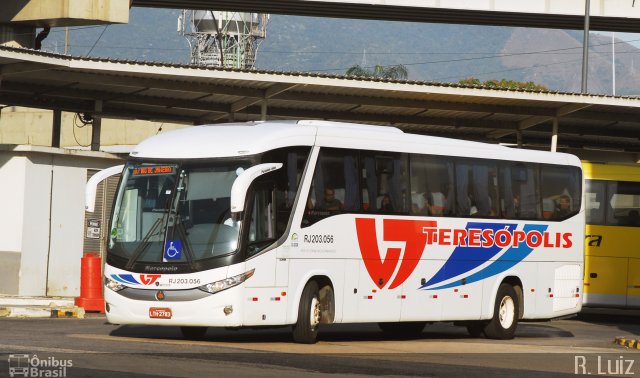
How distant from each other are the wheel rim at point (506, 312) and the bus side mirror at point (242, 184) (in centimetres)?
647

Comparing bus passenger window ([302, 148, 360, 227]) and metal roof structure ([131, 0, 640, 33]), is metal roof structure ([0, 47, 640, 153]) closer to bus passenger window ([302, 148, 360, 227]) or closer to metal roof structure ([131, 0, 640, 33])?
metal roof structure ([131, 0, 640, 33])

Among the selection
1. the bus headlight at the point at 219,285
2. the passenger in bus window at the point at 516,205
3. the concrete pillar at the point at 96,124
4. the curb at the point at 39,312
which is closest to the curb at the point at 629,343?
the passenger in bus window at the point at 516,205

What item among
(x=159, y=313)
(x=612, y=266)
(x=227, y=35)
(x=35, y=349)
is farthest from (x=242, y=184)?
(x=227, y=35)

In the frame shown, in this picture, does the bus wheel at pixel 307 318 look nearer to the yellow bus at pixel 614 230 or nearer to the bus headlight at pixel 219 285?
the bus headlight at pixel 219 285

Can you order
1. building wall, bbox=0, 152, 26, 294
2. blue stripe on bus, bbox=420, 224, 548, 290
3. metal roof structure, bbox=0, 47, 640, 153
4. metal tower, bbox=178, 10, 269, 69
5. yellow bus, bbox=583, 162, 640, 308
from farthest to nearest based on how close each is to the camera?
metal tower, bbox=178, 10, 269, 69
yellow bus, bbox=583, 162, 640, 308
metal roof structure, bbox=0, 47, 640, 153
building wall, bbox=0, 152, 26, 294
blue stripe on bus, bbox=420, 224, 548, 290

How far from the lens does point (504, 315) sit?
76.5 ft

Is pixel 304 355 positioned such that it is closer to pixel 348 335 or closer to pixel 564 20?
pixel 348 335

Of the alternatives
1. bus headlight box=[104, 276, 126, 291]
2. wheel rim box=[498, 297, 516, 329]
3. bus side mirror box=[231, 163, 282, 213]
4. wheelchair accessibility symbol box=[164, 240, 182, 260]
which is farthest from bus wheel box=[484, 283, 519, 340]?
bus headlight box=[104, 276, 126, 291]

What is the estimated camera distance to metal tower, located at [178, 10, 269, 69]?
379 ft

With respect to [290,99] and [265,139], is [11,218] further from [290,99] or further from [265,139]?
[265,139]

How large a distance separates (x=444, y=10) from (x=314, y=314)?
3058 centimetres

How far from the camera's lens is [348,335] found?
22.4m

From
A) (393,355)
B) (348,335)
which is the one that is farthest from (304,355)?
(348,335)

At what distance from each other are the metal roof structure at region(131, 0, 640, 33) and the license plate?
3012 cm
